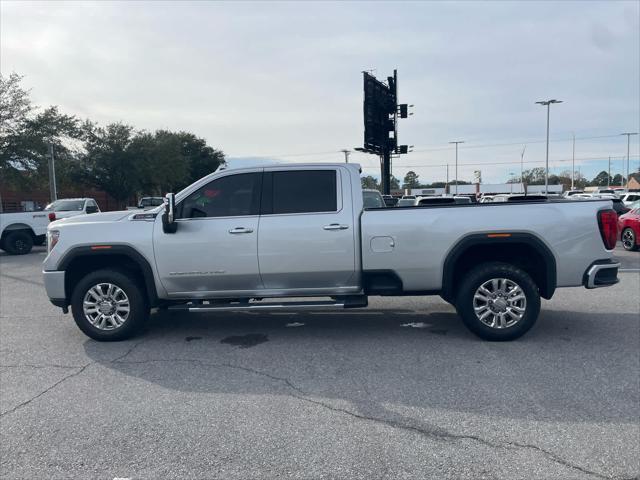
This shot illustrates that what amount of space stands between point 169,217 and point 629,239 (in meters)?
13.5

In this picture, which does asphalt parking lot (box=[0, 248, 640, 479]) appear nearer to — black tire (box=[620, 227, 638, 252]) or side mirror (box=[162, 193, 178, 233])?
side mirror (box=[162, 193, 178, 233])

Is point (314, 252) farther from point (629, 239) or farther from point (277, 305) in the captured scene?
point (629, 239)

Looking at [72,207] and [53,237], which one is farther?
[72,207]

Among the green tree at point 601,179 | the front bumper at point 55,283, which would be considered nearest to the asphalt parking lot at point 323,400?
the front bumper at point 55,283

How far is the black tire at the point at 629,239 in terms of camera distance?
14.5 metres

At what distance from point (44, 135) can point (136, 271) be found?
23750mm

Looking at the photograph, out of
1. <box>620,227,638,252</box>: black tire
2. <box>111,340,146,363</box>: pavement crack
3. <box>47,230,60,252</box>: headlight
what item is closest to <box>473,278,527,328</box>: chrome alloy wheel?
<box>111,340,146,363</box>: pavement crack

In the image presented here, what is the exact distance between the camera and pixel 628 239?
14.7 metres

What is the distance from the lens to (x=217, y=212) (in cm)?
622

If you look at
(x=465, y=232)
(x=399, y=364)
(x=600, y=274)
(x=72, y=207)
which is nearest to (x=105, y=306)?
(x=399, y=364)


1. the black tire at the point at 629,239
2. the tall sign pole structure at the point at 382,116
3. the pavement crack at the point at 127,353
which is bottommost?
the pavement crack at the point at 127,353

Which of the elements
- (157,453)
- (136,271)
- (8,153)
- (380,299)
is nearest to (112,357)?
(136,271)

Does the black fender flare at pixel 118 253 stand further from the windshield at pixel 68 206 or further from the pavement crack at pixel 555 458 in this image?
the windshield at pixel 68 206

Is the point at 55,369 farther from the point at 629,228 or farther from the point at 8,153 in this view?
the point at 8,153
